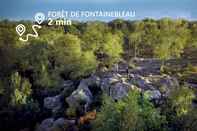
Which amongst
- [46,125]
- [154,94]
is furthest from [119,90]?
[46,125]

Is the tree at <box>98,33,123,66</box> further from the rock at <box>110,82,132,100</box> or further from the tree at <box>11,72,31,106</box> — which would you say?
the rock at <box>110,82,132,100</box>

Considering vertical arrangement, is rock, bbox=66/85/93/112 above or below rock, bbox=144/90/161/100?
below

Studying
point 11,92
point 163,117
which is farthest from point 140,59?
point 163,117

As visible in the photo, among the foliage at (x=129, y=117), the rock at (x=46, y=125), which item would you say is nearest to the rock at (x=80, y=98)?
the rock at (x=46, y=125)

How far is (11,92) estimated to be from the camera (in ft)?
60.9

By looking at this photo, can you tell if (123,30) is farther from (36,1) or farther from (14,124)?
(36,1)

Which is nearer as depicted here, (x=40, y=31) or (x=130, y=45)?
(x=40, y=31)

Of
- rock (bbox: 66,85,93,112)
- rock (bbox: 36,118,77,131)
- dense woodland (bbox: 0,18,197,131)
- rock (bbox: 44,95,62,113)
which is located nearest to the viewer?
dense woodland (bbox: 0,18,197,131)

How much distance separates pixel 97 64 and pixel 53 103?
17.8ft

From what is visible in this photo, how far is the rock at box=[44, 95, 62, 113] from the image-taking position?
731 inches

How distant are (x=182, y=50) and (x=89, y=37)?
6375 millimetres

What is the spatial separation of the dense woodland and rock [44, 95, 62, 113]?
0.39 meters

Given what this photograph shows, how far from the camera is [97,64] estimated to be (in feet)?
77.5

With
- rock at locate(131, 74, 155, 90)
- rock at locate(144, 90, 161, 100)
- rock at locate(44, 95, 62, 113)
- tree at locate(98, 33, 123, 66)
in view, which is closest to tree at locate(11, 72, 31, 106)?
rock at locate(44, 95, 62, 113)
